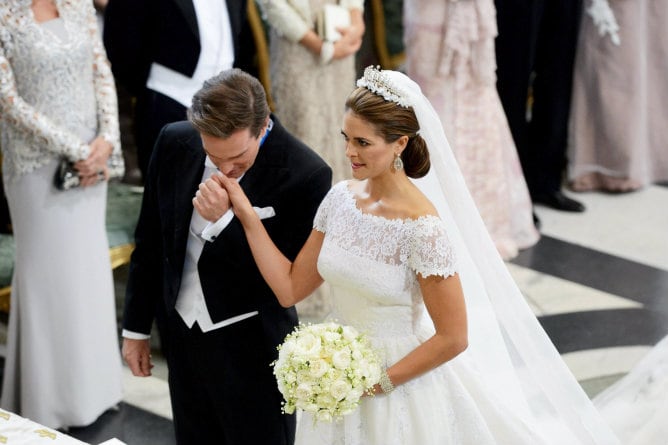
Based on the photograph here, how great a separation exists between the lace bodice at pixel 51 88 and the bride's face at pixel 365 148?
1726 millimetres

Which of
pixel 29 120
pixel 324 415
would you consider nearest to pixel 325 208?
pixel 324 415

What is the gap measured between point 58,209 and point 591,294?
2.98 meters

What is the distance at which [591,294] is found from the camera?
586cm

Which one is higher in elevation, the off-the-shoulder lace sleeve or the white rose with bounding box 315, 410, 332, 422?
the off-the-shoulder lace sleeve

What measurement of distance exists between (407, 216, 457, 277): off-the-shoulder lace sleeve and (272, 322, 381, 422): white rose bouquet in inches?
10.7

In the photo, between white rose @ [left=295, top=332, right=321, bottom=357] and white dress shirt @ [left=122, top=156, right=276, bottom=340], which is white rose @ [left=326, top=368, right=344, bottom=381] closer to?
white rose @ [left=295, top=332, right=321, bottom=357]

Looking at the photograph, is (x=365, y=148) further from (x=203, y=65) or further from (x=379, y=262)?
(x=203, y=65)

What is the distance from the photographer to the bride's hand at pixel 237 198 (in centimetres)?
309

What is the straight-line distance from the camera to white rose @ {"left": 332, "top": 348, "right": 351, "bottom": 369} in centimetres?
281

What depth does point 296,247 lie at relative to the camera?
3350 millimetres

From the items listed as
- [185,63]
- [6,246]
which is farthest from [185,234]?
[6,246]

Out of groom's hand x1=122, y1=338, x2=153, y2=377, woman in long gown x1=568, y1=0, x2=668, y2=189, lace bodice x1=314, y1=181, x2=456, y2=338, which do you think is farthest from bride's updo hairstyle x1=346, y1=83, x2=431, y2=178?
woman in long gown x1=568, y1=0, x2=668, y2=189

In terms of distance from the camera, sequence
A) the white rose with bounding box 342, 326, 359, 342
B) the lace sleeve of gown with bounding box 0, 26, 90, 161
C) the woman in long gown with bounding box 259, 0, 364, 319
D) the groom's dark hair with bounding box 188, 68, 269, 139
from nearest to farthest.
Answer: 1. the white rose with bounding box 342, 326, 359, 342
2. the groom's dark hair with bounding box 188, 68, 269, 139
3. the lace sleeve of gown with bounding box 0, 26, 90, 161
4. the woman in long gown with bounding box 259, 0, 364, 319

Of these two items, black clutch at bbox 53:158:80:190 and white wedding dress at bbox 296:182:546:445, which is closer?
white wedding dress at bbox 296:182:546:445
